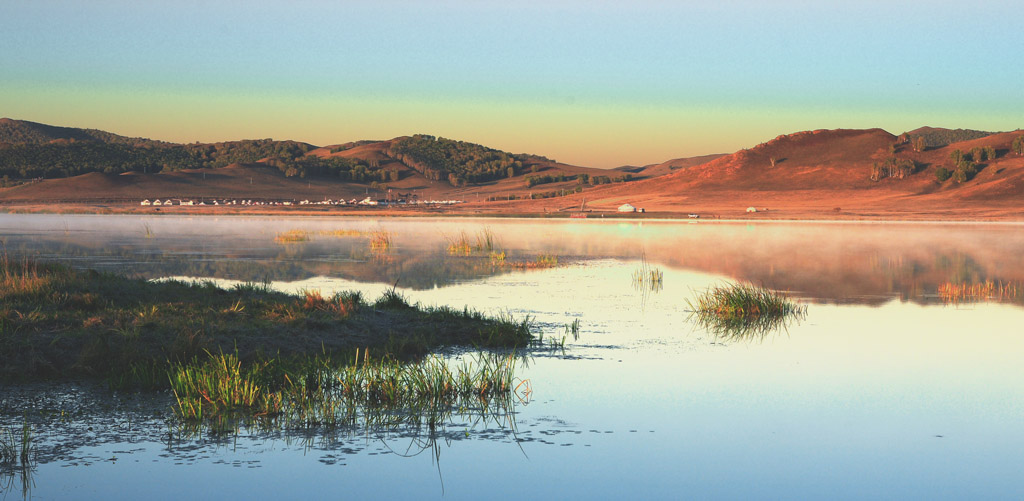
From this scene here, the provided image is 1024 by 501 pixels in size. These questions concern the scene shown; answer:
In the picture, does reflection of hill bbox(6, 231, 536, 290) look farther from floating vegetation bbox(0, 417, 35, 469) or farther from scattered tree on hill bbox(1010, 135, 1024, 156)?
scattered tree on hill bbox(1010, 135, 1024, 156)

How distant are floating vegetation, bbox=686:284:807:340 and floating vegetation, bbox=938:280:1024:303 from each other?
5610 millimetres

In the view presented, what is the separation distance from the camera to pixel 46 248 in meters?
41.8

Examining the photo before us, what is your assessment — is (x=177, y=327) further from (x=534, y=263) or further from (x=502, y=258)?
(x=502, y=258)

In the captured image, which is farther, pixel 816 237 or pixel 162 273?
pixel 816 237

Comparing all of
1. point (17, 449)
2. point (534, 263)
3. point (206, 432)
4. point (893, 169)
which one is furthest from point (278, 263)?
point (893, 169)

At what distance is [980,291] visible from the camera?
27125 millimetres

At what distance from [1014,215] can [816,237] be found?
181 ft

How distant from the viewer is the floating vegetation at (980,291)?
1011 inches

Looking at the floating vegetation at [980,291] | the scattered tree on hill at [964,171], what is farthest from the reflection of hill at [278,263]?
the scattered tree on hill at [964,171]

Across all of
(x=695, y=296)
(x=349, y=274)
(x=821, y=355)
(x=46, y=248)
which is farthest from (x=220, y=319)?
(x=46, y=248)

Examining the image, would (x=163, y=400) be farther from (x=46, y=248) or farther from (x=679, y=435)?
(x=46, y=248)

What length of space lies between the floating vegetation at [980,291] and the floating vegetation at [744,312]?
5610mm

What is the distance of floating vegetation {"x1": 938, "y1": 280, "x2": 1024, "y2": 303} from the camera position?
2569 centimetres

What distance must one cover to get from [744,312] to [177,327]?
1201 centimetres
